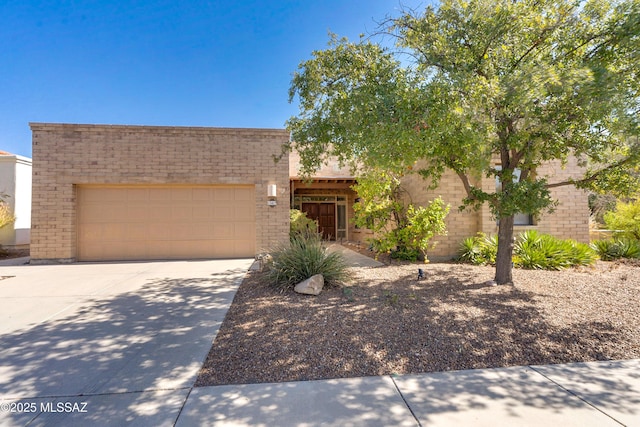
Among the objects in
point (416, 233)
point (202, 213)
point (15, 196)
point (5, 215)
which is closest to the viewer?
point (416, 233)

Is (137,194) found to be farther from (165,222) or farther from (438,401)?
(438,401)

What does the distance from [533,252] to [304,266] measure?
246 inches

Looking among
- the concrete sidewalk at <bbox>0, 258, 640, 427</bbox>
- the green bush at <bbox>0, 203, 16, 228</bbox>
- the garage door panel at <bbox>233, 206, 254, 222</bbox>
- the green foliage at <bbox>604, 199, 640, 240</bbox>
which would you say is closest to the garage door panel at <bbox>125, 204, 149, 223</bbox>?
the garage door panel at <bbox>233, 206, 254, 222</bbox>

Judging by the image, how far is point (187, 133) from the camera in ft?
31.2

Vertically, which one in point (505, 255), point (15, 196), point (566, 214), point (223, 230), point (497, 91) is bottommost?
point (505, 255)

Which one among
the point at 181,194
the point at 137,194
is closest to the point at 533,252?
the point at 181,194

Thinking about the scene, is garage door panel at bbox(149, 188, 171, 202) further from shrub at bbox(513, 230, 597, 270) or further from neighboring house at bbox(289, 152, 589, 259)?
shrub at bbox(513, 230, 597, 270)

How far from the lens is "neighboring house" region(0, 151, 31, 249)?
1155cm

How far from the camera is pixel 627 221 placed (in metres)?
10.1

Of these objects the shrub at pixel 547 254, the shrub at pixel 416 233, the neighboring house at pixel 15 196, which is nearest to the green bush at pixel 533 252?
the shrub at pixel 547 254

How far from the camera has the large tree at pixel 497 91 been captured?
3.99 m

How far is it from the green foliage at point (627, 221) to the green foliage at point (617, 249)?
1074mm

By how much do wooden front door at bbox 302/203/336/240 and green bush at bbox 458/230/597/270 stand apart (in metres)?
Result: 8.08

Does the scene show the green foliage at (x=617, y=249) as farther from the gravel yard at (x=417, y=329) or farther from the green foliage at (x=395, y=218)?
the green foliage at (x=395, y=218)
